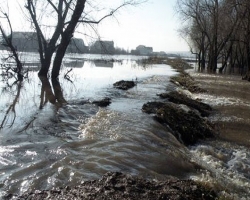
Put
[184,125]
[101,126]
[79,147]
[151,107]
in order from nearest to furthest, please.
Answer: [79,147], [101,126], [184,125], [151,107]

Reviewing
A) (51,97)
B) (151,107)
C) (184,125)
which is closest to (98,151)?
(184,125)

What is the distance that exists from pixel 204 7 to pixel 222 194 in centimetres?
3834

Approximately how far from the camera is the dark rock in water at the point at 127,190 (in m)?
4.04

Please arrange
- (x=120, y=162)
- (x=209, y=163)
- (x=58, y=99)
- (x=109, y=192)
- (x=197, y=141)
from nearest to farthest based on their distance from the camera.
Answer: (x=109, y=192) < (x=120, y=162) < (x=209, y=163) < (x=197, y=141) < (x=58, y=99)

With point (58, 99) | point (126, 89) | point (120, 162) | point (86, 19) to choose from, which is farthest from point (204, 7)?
point (120, 162)

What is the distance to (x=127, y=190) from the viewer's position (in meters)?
4.22

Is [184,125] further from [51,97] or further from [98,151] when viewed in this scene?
[51,97]

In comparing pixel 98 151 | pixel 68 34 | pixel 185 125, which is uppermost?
pixel 68 34

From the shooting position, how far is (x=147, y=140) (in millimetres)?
7102

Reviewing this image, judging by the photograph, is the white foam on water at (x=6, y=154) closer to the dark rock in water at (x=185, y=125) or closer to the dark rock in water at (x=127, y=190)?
the dark rock in water at (x=127, y=190)

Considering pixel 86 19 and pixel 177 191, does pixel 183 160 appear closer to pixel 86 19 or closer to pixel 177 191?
pixel 177 191

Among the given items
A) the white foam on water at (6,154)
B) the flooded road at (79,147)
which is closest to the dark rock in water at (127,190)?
the flooded road at (79,147)

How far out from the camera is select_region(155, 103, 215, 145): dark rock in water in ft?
28.0

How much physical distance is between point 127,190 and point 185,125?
5213 millimetres
